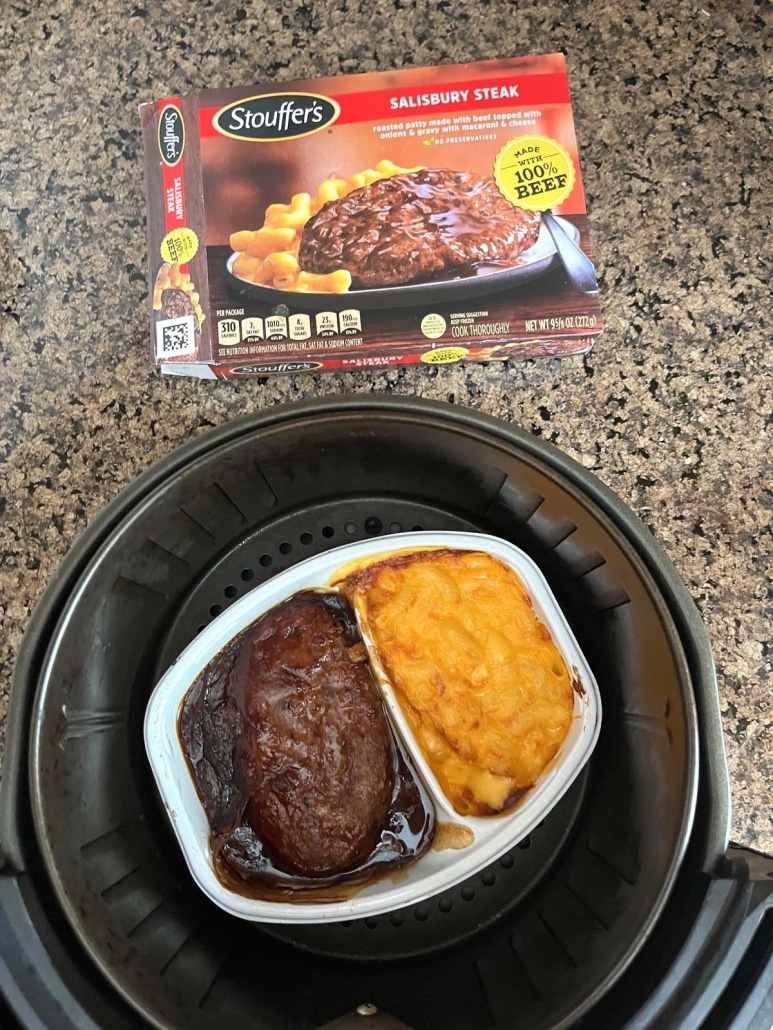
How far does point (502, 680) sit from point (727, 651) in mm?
269

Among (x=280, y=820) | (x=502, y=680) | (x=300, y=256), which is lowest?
(x=280, y=820)

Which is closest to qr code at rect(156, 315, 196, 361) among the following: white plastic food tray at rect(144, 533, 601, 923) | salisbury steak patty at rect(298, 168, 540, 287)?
salisbury steak patty at rect(298, 168, 540, 287)

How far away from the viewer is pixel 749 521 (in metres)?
0.82

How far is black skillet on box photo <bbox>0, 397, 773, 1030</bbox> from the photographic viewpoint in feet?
1.82

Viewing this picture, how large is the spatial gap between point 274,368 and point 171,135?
1.03ft

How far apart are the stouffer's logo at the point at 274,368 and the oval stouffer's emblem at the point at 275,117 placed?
0.89 ft

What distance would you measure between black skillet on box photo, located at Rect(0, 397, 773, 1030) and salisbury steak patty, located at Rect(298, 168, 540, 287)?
0.24m

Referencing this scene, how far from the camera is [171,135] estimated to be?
855 mm

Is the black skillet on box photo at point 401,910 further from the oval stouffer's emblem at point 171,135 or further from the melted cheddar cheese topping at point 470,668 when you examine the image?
the oval stouffer's emblem at point 171,135

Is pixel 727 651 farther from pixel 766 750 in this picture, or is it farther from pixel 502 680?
pixel 502 680

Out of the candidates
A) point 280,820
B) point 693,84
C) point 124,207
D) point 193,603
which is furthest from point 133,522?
point 693,84

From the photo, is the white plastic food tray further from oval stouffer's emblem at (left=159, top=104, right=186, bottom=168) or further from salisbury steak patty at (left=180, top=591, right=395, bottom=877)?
oval stouffer's emblem at (left=159, top=104, right=186, bottom=168)

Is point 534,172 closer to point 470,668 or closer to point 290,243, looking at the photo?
point 290,243

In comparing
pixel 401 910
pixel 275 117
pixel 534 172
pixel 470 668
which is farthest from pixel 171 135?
pixel 401 910
